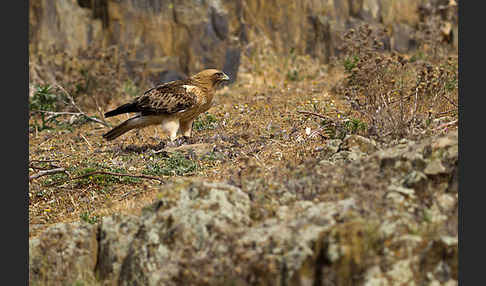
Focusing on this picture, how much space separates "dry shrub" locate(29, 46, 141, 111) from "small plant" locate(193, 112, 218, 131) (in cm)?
367

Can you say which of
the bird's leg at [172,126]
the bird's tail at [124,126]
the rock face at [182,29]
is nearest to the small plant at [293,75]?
the rock face at [182,29]

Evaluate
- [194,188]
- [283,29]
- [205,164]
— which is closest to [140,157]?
[205,164]

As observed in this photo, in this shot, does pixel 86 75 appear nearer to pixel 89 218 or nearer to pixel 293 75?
pixel 293 75

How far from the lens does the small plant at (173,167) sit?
7.67 metres

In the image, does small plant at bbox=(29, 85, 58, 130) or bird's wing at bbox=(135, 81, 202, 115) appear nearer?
bird's wing at bbox=(135, 81, 202, 115)

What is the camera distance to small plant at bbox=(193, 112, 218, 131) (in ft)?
34.8

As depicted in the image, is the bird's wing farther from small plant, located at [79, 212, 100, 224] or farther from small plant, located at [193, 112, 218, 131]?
small plant, located at [79, 212, 100, 224]

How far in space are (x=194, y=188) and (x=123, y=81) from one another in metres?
10.4

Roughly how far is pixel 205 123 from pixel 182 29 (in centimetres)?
550

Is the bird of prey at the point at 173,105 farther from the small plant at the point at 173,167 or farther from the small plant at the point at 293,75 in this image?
the small plant at the point at 293,75

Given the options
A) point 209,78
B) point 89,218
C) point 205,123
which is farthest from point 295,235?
point 205,123

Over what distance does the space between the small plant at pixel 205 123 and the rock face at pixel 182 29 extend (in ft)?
14.3

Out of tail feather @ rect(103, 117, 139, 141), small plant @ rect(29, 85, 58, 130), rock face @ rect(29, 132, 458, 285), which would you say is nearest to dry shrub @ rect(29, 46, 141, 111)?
small plant @ rect(29, 85, 58, 130)

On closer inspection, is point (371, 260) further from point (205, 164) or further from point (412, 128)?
point (205, 164)
